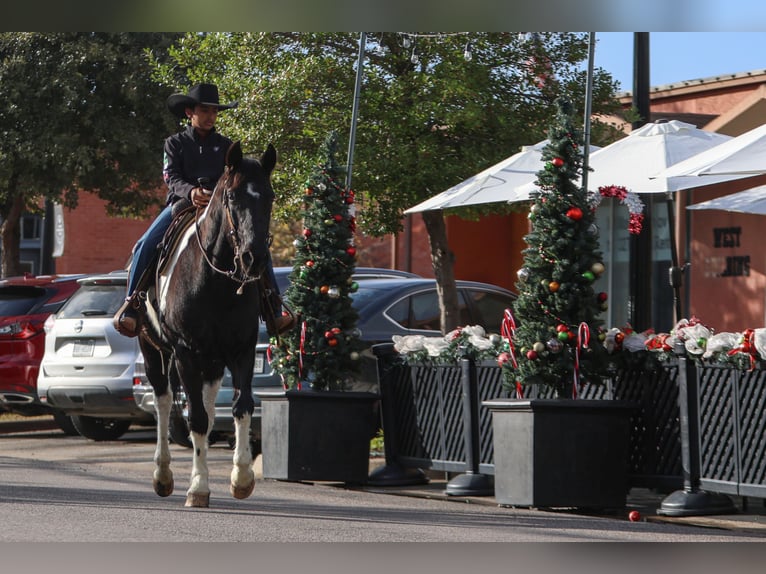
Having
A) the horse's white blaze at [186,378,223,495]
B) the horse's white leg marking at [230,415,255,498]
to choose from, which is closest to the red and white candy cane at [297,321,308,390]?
the horse's white blaze at [186,378,223,495]

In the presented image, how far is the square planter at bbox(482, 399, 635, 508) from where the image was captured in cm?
1091

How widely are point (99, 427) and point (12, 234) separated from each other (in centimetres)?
1311

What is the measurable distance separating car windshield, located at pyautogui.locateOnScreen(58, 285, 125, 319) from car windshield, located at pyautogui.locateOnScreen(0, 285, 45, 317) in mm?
1622

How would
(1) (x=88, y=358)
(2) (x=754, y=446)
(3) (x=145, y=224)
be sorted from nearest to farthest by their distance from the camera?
(2) (x=754, y=446)
(1) (x=88, y=358)
(3) (x=145, y=224)

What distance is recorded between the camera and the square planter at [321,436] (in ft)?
42.4

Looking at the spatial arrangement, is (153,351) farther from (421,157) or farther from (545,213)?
(421,157)

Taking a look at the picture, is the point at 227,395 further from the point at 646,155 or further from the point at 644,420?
the point at 646,155

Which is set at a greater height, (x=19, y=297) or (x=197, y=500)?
(x=19, y=297)

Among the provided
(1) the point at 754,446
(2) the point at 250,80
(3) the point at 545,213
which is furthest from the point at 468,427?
(2) the point at 250,80

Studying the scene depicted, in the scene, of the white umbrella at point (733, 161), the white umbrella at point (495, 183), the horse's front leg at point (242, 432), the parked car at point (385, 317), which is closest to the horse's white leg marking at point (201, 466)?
the horse's front leg at point (242, 432)

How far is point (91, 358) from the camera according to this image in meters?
17.0

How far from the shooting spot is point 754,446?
33.3ft

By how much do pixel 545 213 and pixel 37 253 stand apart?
3750cm

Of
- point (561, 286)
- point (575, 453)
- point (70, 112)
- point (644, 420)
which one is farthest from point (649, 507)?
point (70, 112)
